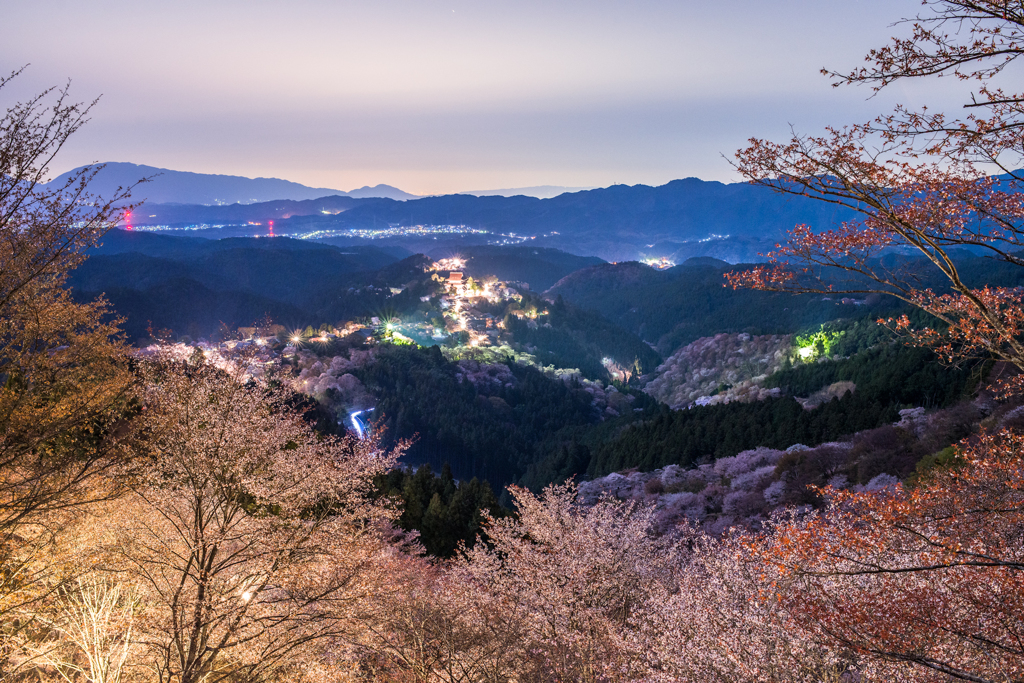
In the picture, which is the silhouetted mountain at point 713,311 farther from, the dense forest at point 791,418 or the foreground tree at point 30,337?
the foreground tree at point 30,337

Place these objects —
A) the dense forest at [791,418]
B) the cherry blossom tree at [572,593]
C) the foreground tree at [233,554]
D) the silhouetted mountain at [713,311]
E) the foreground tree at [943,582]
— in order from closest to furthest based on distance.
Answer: the foreground tree at [943,582], the foreground tree at [233,554], the cherry blossom tree at [572,593], the dense forest at [791,418], the silhouetted mountain at [713,311]

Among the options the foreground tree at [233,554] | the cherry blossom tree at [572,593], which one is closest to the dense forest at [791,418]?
the cherry blossom tree at [572,593]

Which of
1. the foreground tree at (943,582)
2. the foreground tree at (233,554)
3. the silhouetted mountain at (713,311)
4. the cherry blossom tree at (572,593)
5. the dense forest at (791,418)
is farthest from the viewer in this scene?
the silhouetted mountain at (713,311)

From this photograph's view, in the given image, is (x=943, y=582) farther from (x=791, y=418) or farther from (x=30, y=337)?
(x=791, y=418)

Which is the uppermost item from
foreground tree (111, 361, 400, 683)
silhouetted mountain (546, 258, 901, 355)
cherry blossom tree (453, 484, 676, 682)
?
foreground tree (111, 361, 400, 683)

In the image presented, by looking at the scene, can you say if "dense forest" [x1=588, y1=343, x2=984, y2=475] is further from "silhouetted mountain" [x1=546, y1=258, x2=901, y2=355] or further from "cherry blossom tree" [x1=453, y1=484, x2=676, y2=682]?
"silhouetted mountain" [x1=546, y1=258, x2=901, y2=355]

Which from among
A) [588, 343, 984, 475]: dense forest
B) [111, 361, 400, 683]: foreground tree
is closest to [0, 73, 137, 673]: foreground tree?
[111, 361, 400, 683]: foreground tree

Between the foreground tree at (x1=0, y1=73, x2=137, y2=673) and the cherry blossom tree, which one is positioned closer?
the foreground tree at (x1=0, y1=73, x2=137, y2=673)

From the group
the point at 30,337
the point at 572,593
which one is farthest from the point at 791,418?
the point at 30,337

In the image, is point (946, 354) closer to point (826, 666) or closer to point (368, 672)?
point (826, 666)
